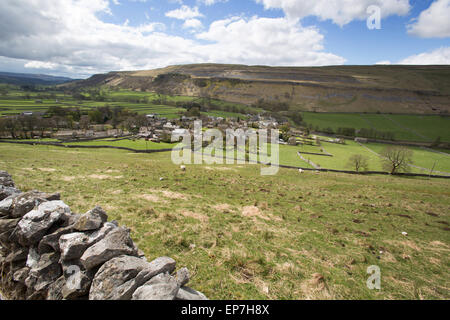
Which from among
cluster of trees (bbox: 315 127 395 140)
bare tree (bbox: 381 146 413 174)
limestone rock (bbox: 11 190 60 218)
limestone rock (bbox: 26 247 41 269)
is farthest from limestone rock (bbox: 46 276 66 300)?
cluster of trees (bbox: 315 127 395 140)

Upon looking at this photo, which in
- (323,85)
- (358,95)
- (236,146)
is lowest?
(236,146)

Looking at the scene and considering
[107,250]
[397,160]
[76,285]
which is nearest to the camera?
[76,285]

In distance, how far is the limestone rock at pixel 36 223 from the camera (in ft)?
17.7

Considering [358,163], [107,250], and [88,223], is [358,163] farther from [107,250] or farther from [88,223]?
[88,223]

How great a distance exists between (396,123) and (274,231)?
5806 inches

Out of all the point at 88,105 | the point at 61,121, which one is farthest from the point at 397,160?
the point at 88,105

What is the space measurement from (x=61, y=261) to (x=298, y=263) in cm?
809

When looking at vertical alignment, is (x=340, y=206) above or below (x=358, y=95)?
below

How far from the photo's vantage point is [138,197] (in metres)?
13.6

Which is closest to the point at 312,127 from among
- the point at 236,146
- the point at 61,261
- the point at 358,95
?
the point at 236,146

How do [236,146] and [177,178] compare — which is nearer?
[177,178]

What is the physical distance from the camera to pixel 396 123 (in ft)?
380

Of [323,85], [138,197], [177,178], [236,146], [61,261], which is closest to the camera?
[61,261]
